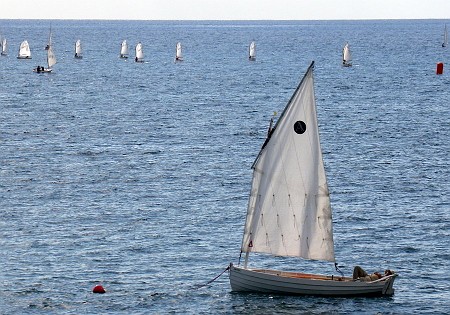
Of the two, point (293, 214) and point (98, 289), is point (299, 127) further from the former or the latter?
point (98, 289)

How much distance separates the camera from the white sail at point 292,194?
6706cm

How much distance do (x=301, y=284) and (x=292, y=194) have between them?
213 inches

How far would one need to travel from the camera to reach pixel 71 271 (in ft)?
247

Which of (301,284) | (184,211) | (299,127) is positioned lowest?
(301,284)

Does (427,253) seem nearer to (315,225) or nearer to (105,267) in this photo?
(315,225)

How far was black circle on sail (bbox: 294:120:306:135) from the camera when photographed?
66.8 m

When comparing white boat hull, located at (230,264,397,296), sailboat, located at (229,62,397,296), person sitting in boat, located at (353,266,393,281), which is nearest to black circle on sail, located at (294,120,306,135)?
sailboat, located at (229,62,397,296)

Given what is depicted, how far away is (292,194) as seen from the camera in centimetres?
6938

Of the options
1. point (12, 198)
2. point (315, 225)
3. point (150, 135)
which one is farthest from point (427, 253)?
point (150, 135)

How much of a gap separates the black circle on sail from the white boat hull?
864 cm

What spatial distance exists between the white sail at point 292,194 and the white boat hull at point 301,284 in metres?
1.94

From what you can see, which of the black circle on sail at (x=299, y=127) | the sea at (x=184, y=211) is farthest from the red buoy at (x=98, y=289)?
the black circle on sail at (x=299, y=127)

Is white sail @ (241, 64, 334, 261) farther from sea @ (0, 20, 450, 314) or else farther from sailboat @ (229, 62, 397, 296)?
sea @ (0, 20, 450, 314)

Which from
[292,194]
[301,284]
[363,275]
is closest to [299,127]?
[292,194]
